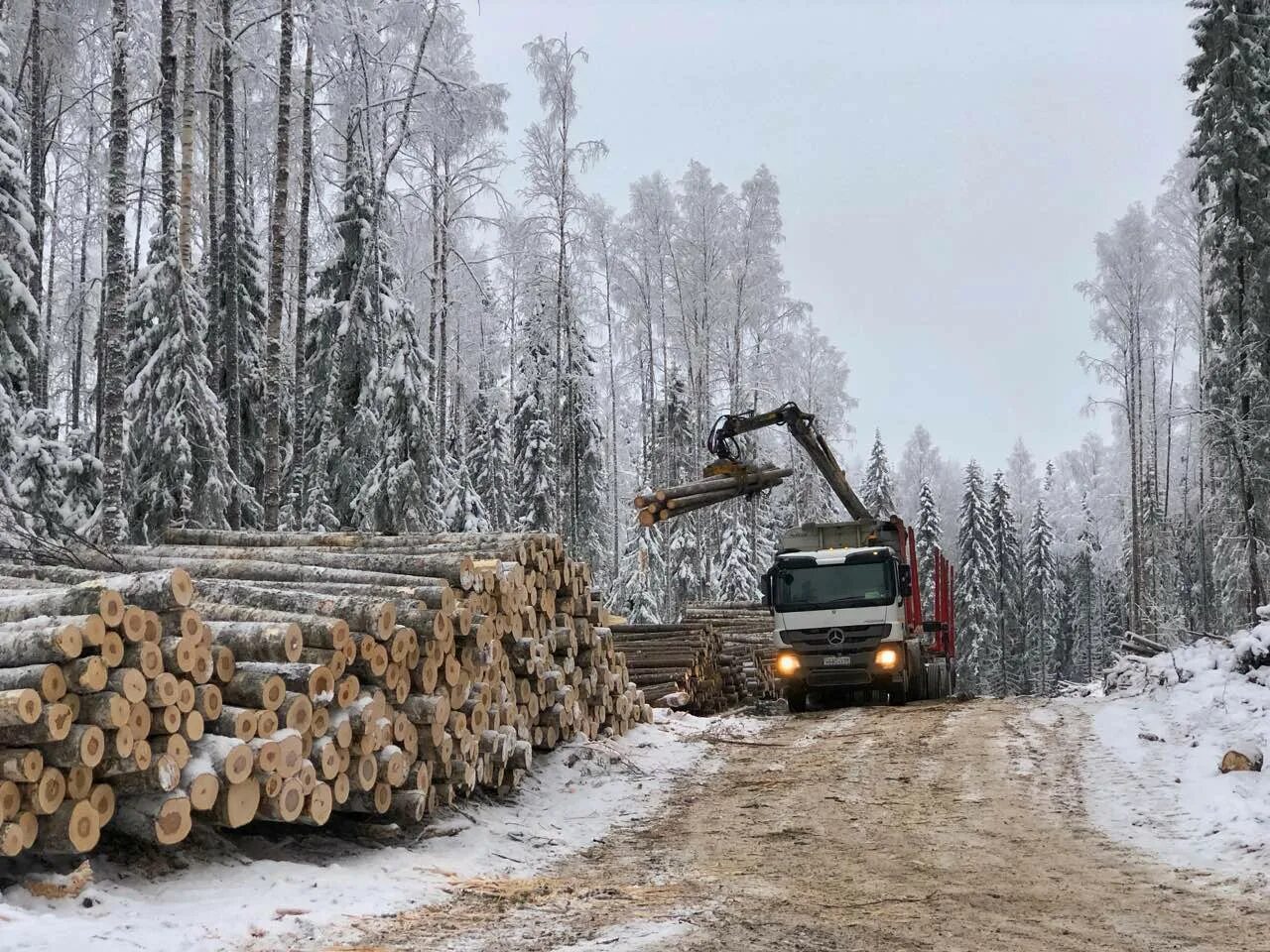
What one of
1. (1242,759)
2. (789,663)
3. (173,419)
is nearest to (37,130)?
(173,419)

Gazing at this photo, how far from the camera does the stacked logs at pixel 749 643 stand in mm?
20344

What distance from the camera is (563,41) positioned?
26484 millimetres

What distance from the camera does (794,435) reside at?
60.5 ft

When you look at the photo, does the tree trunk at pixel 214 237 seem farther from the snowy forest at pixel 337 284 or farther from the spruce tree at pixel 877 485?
the spruce tree at pixel 877 485

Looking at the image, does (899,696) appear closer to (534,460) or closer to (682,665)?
(682,665)

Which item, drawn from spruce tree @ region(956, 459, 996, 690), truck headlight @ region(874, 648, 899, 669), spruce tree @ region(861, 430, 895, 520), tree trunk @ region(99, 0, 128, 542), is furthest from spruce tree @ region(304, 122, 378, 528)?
spruce tree @ region(956, 459, 996, 690)

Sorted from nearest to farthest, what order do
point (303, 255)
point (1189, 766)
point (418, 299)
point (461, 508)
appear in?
point (1189, 766) < point (303, 255) < point (418, 299) < point (461, 508)

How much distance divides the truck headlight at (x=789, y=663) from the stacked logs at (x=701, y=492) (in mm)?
2659

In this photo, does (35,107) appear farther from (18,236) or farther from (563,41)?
(563,41)

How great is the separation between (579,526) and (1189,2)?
21069 mm

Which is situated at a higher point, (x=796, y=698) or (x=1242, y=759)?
(x=1242, y=759)

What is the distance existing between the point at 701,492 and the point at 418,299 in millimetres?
13560

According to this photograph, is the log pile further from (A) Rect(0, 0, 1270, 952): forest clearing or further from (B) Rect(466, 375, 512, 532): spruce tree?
(B) Rect(466, 375, 512, 532): spruce tree

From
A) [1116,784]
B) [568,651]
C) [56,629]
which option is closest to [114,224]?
[568,651]
